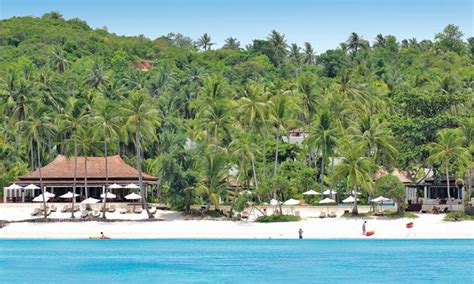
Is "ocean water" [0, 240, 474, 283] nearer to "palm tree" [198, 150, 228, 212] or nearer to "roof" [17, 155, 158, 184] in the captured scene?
"palm tree" [198, 150, 228, 212]

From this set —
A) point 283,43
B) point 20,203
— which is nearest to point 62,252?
point 20,203

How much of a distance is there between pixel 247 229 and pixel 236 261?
1091 cm

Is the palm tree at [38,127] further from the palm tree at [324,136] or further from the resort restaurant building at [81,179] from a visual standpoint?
the palm tree at [324,136]

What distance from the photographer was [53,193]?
8531cm

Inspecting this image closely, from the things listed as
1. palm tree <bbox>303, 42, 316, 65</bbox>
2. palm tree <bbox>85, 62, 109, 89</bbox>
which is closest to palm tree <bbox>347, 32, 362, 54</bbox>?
palm tree <bbox>303, 42, 316, 65</bbox>

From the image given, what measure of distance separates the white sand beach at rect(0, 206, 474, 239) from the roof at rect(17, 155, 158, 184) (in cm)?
1081

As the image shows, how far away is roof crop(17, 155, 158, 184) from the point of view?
85.2 metres

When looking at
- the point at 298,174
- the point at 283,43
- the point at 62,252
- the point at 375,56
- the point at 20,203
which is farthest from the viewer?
the point at 283,43

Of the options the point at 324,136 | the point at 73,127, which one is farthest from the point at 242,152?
the point at 73,127

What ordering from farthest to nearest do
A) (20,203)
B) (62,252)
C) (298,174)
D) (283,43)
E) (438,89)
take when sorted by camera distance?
(283,43) → (438,89) → (298,174) → (20,203) → (62,252)

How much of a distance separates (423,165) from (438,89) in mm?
20968

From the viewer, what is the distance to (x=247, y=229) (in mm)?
72250

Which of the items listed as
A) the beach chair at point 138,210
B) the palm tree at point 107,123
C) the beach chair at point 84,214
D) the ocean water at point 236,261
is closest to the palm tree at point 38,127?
the beach chair at point 84,214

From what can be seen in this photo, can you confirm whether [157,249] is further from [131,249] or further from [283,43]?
[283,43]
